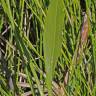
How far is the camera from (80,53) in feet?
2.47

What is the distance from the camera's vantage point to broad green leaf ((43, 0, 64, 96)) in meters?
0.33

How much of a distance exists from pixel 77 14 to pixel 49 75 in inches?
19.4

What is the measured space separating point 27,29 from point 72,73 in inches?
12.3

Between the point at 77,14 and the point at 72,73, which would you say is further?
the point at 77,14

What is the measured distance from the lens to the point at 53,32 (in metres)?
0.35

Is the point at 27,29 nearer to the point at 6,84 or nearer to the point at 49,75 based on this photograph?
the point at 6,84

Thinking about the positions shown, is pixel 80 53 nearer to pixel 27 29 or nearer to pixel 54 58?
pixel 27 29

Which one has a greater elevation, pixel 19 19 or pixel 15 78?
pixel 19 19

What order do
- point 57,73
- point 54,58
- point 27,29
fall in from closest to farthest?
1. point 54,58
2. point 57,73
3. point 27,29

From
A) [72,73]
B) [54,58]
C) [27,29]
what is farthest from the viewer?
[27,29]

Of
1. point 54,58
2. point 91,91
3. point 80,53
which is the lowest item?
point 91,91

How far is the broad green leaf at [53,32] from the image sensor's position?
33 centimetres

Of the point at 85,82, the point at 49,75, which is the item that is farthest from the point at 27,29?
the point at 49,75

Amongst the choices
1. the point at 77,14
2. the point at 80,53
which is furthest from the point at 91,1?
the point at 80,53
